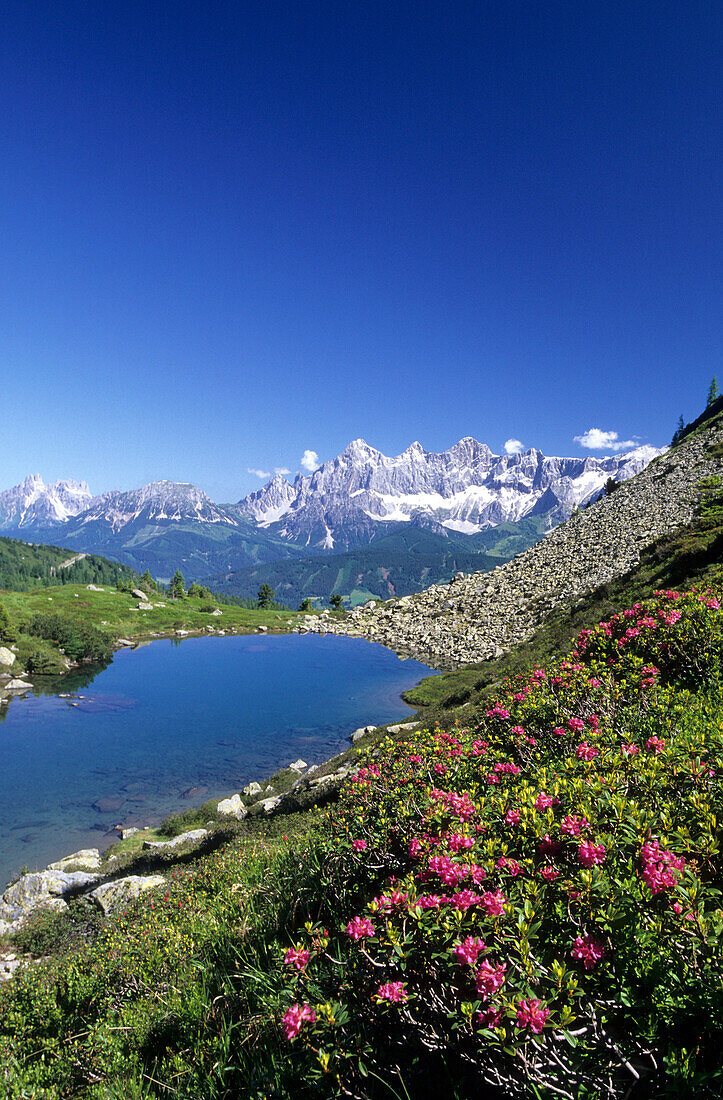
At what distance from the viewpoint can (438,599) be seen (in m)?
91.6

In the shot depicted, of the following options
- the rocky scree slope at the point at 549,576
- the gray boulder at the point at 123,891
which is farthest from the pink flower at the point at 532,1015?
the rocky scree slope at the point at 549,576

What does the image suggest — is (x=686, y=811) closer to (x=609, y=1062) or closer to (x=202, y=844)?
(x=609, y=1062)

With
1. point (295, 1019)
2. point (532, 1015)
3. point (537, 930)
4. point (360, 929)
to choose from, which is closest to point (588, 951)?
point (537, 930)

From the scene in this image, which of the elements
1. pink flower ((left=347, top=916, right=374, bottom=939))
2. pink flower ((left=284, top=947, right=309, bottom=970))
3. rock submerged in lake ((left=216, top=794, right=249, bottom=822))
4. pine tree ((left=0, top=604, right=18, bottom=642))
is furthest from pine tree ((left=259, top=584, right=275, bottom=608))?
pink flower ((left=347, top=916, right=374, bottom=939))

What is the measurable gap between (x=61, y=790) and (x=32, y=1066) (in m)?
33.3

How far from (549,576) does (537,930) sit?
73.1 m

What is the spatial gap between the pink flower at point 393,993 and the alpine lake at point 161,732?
2747cm

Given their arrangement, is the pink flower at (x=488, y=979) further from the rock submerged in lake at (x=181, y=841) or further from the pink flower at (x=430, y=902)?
the rock submerged in lake at (x=181, y=841)

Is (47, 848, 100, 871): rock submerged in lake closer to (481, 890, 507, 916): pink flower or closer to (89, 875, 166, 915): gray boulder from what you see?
(89, 875, 166, 915): gray boulder

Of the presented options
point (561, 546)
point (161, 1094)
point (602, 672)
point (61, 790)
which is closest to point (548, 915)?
point (161, 1094)

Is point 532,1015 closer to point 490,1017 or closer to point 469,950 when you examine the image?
point 490,1017

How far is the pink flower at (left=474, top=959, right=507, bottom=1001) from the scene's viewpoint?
298cm

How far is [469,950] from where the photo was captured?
10.3 feet

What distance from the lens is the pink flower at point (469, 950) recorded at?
3102 mm
